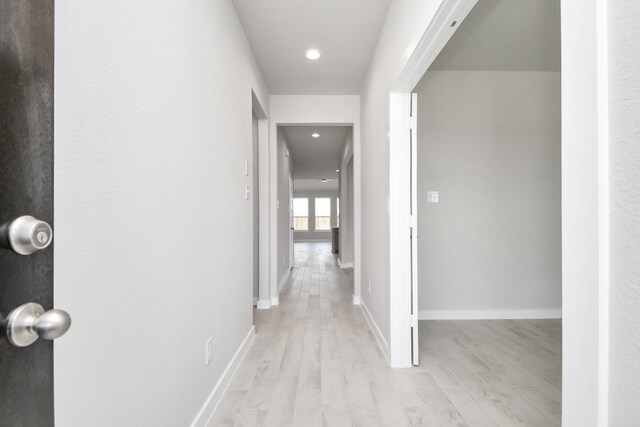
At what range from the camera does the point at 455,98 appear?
3330 mm

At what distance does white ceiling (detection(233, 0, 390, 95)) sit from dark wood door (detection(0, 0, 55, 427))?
2.17 m

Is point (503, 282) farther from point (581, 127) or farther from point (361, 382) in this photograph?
point (581, 127)

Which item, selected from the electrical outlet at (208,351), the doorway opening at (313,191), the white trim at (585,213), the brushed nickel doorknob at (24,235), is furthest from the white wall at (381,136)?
the brushed nickel doorknob at (24,235)

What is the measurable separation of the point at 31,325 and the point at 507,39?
11.4 feet

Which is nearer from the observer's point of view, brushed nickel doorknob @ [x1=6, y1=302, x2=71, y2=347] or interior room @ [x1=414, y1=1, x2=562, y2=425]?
brushed nickel doorknob @ [x1=6, y1=302, x2=71, y2=347]

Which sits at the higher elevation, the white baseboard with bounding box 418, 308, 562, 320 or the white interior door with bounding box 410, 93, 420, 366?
the white interior door with bounding box 410, 93, 420, 366

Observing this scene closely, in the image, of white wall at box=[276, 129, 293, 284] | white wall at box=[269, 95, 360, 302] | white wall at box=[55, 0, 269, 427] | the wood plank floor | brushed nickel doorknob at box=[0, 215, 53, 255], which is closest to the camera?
brushed nickel doorknob at box=[0, 215, 53, 255]

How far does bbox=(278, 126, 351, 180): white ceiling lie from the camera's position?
17.5 ft

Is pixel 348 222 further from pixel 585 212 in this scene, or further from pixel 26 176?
pixel 26 176

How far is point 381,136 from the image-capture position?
8.83 ft

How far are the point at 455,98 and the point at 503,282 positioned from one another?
198 cm

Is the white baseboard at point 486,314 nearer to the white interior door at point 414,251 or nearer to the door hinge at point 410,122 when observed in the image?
the white interior door at point 414,251

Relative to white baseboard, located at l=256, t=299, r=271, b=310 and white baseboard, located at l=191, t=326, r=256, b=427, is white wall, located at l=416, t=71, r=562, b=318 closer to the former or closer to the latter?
white baseboard, located at l=256, t=299, r=271, b=310

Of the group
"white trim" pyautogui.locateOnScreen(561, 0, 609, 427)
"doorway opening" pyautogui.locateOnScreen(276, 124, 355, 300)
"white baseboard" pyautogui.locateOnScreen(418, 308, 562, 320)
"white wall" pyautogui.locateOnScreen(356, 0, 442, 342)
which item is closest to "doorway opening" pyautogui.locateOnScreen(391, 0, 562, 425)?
"white baseboard" pyautogui.locateOnScreen(418, 308, 562, 320)
